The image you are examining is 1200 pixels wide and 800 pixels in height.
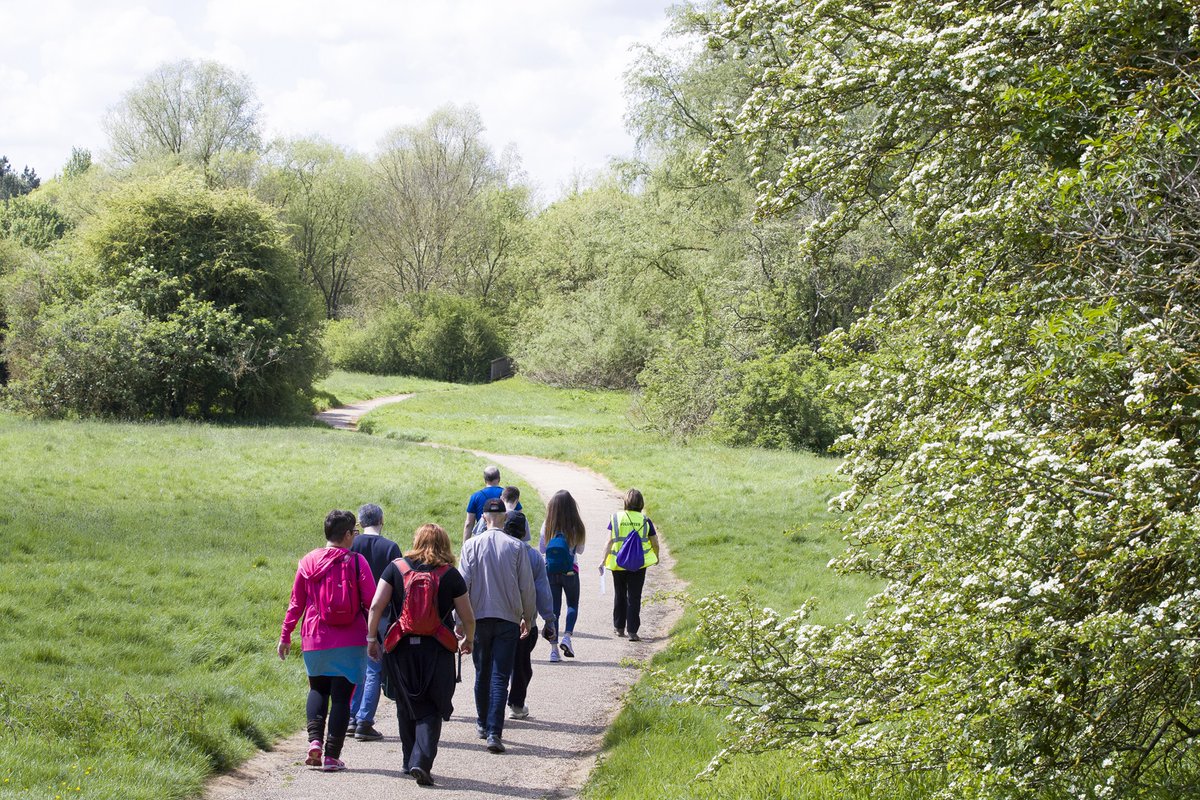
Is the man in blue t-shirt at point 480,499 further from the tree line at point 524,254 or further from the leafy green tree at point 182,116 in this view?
the leafy green tree at point 182,116

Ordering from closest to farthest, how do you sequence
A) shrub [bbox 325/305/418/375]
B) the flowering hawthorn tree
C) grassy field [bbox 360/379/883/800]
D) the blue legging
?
1. the flowering hawthorn tree
2. grassy field [bbox 360/379/883/800]
3. the blue legging
4. shrub [bbox 325/305/418/375]

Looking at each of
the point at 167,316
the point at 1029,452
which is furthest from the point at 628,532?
the point at 167,316

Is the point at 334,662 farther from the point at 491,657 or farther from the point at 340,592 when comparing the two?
the point at 491,657

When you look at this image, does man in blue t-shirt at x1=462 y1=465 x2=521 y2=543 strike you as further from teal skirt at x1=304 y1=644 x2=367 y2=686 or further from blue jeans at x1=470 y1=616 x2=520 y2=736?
teal skirt at x1=304 y1=644 x2=367 y2=686

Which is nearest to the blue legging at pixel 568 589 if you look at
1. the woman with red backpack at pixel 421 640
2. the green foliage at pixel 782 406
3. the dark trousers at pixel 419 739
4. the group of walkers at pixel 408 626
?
the group of walkers at pixel 408 626

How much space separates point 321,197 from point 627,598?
6340 cm

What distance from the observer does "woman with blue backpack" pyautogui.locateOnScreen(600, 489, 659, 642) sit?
11547 millimetres

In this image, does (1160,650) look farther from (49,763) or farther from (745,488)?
(745,488)

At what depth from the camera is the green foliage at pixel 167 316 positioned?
109ft

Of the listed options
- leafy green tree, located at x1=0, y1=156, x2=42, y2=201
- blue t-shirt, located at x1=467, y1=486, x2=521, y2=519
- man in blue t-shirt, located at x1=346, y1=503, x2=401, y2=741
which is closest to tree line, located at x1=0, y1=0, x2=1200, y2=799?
man in blue t-shirt, located at x1=346, y1=503, x2=401, y2=741

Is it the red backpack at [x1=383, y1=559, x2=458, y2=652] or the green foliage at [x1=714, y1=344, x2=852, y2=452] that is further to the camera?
the green foliage at [x1=714, y1=344, x2=852, y2=452]

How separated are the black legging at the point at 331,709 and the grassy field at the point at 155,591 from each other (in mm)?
711

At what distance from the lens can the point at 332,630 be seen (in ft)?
23.5

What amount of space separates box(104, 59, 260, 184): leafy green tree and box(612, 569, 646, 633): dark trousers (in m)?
55.0
